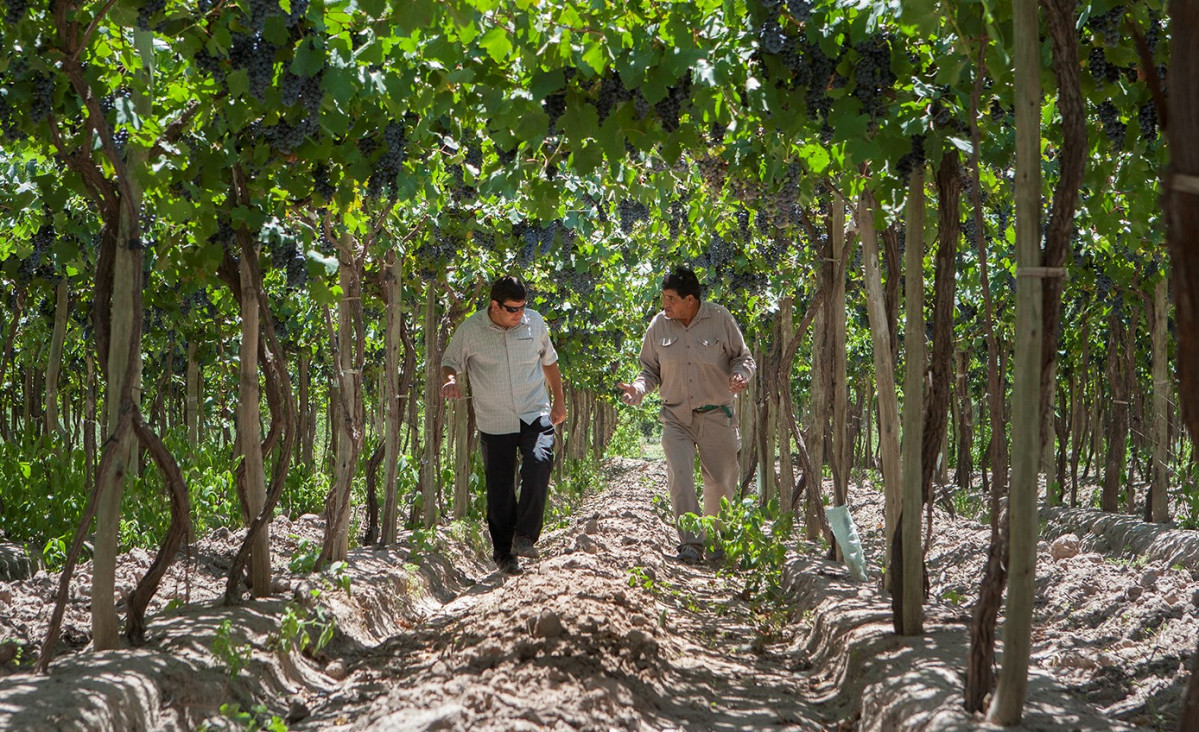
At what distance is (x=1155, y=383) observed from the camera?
8.00 m

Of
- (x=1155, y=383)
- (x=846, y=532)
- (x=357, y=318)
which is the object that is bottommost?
(x=846, y=532)

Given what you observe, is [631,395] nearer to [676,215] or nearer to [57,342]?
[676,215]

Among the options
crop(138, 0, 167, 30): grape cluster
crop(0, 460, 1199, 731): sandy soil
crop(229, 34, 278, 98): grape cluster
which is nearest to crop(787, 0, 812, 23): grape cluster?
crop(229, 34, 278, 98): grape cluster

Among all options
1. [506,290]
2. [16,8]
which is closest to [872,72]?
[16,8]

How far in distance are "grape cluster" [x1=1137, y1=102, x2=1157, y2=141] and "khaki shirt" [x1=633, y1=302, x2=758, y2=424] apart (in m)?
3.16

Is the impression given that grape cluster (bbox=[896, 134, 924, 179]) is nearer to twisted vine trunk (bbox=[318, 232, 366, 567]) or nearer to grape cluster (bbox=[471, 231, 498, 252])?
twisted vine trunk (bbox=[318, 232, 366, 567])

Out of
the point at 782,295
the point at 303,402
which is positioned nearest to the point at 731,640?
the point at 782,295

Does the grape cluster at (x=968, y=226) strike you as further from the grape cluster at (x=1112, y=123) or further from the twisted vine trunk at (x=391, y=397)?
the twisted vine trunk at (x=391, y=397)

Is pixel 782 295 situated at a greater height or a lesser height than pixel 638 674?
greater

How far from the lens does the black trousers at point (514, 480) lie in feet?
19.9

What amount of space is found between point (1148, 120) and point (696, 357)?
3.38m

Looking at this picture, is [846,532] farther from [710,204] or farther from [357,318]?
[357,318]

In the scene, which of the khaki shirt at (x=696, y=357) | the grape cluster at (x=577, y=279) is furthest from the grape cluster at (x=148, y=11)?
the grape cluster at (x=577, y=279)

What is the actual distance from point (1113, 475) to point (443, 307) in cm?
586
